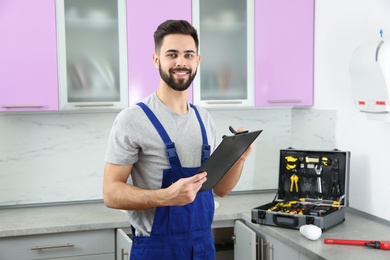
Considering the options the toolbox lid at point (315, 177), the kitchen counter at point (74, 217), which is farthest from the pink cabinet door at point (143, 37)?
the toolbox lid at point (315, 177)

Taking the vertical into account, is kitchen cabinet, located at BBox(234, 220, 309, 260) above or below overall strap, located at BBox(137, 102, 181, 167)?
below

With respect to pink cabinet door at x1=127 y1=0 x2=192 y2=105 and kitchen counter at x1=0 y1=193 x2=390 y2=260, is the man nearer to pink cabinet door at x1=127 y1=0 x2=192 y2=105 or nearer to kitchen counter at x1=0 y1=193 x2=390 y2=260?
kitchen counter at x1=0 y1=193 x2=390 y2=260

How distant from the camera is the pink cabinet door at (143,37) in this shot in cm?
288

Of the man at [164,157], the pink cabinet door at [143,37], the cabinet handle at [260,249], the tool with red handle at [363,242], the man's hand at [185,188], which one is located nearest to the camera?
the man's hand at [185,188]

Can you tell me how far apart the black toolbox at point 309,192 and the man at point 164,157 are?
0.64 meters

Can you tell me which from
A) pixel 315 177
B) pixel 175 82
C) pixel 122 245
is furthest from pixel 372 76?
pixel 122 245

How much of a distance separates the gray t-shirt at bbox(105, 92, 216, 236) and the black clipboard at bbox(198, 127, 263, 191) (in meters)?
0.17

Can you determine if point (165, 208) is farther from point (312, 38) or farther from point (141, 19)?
point (312, 38)

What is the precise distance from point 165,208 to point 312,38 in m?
1.74

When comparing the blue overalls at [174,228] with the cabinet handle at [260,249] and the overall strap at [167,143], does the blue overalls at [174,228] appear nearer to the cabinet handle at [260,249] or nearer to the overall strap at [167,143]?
the overall strap at [167,143]

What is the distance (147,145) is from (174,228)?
334mm

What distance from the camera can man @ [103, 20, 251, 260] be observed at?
1.88m

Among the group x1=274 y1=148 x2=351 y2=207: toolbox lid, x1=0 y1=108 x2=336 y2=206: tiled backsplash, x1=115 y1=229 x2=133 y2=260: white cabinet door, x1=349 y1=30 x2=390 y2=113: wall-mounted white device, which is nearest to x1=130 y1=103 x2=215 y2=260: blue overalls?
x1=115 y1=229 x2=133 y2=260: white cabinet door

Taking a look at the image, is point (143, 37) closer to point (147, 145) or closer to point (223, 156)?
point (147, 145)
